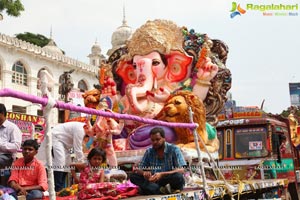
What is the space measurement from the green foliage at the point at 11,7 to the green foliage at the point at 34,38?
26668 millimetres

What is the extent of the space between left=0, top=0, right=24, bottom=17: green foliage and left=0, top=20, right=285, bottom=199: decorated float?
6.98m

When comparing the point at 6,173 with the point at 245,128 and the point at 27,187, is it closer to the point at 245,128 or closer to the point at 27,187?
the point at 27,187

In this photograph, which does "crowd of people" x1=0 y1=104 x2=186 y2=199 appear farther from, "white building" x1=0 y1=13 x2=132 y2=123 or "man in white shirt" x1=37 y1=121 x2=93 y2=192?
"white building" x1=0 y1=13 x2=132 y2=123

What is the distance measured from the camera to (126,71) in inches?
347

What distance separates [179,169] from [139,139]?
2.86 m

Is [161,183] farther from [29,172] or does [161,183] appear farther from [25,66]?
[25,66]

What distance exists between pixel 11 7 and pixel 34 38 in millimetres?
27808

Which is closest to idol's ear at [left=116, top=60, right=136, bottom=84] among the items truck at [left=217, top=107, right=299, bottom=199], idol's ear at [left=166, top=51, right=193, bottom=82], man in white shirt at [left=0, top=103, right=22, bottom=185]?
idol's ear at [left=166, top=51, right=193, bottom=82]

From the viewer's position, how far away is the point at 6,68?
26547mm

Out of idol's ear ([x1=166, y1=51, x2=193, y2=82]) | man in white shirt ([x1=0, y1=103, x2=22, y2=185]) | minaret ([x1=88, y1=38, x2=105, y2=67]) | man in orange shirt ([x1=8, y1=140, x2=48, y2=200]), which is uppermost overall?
minaret ([x1=88, y1=38, x2=105, y2=67])

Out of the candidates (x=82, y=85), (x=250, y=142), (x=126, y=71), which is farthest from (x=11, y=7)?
(x=82, y=85)

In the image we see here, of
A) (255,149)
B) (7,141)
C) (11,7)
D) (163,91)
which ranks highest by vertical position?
(11,7)

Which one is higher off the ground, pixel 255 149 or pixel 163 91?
pixel 163 91

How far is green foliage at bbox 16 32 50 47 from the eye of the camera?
135 ft
